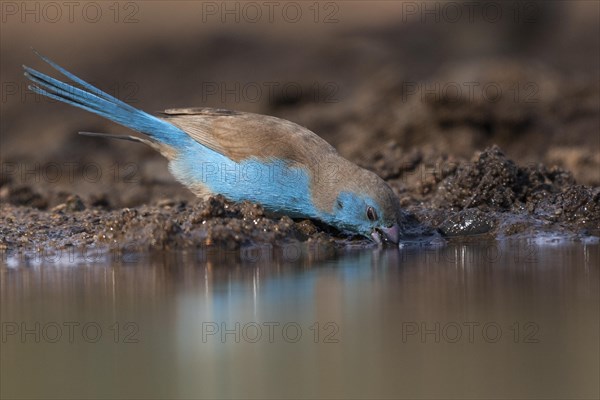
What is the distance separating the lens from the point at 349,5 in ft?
51.6

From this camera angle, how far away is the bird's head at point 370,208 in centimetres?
764

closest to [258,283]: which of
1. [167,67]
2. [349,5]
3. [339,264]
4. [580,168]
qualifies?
[339,264]

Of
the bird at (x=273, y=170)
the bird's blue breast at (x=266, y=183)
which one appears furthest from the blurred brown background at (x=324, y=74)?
the bird's blue breast at (x=266, y=183)

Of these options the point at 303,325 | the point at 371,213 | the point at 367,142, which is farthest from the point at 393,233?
the point at 367,142

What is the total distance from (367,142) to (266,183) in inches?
153

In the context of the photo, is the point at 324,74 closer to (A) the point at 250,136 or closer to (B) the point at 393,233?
(A) the point at 250,136

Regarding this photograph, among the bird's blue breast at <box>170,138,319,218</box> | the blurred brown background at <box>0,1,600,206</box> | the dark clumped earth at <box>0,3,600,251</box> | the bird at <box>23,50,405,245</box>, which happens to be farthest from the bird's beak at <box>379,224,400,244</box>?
the blurred brown background at <box>0,1,600,206</box>

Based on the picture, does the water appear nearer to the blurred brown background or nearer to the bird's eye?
the bird's eye

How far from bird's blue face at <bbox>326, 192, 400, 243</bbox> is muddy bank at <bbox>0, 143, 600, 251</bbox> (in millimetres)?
189

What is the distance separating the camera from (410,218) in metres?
8.26

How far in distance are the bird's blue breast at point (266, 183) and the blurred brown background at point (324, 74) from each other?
221 centimetres

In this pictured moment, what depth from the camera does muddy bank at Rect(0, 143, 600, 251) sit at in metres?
7.59

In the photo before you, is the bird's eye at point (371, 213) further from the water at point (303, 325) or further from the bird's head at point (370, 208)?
the water at point (303, 325)

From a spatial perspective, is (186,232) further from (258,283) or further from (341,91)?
(341,91)
